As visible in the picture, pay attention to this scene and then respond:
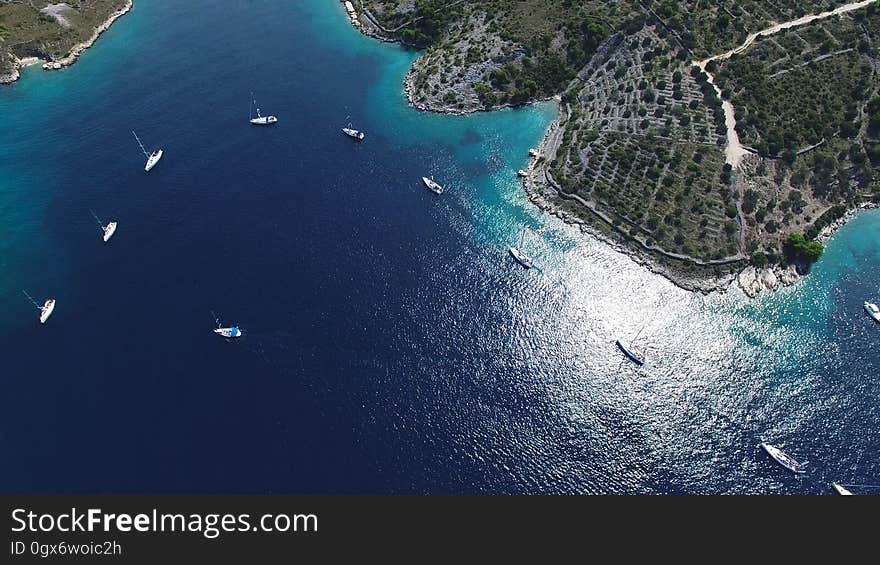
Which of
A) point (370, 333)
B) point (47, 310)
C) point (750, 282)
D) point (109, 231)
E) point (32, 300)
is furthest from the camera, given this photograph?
point (109, 231)

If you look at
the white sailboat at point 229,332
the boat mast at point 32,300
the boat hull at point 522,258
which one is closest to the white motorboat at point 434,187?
the boat hull at point 522,258

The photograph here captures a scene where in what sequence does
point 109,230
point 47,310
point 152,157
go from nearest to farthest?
point 47,310
point 109,230
point 152,157

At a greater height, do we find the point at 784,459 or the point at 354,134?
the point at 354,134

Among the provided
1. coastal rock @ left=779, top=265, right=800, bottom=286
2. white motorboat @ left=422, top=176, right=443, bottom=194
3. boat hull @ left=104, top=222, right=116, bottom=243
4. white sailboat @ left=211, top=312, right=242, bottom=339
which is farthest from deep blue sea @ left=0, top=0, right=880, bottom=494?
coastal rock @ left=779, top=265, right=800, bottom=286

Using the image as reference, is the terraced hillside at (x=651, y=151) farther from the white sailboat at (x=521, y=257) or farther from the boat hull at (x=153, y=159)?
the boat hull at (x=153, y=159)

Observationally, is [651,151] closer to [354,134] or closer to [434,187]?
[434,187]

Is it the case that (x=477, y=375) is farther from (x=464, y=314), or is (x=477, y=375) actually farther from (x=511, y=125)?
(x=511, y=125)

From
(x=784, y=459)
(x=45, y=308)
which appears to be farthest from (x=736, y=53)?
(x=45, y=308)
